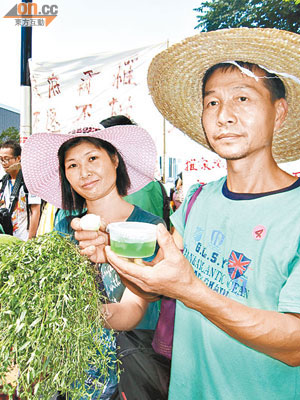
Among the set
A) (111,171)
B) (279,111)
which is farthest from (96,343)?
(279,111)

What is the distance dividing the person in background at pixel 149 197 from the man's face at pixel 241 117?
1.24 meters

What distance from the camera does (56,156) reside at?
2.19 meters

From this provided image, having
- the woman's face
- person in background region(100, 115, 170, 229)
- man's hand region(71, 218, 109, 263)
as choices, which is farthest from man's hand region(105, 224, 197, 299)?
person in background region(100, 115, 170, 229)

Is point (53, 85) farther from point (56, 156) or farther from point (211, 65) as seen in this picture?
Result: point (211, 65)

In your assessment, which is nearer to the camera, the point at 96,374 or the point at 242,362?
the point at 242,362

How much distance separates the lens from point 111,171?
6.59 ft

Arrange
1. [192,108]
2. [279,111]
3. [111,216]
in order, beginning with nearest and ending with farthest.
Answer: [279,111], [192,108], [111,216]

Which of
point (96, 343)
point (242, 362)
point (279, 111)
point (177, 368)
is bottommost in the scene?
point (177, 368)

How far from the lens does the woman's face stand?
1877mm

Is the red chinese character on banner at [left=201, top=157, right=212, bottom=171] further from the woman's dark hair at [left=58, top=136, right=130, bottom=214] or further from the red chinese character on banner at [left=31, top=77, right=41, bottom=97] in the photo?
the red chinese character on banner at [left=31, top=77, right=41, bottom=97]

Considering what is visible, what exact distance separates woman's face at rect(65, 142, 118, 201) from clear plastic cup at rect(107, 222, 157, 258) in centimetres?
75

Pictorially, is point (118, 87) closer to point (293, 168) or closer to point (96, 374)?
point (293, 168)

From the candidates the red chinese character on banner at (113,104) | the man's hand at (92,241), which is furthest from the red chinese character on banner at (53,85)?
the man's hand at (92,241)

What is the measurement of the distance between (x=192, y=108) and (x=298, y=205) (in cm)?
91
